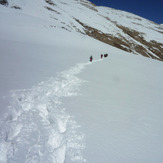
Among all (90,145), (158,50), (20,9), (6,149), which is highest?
(20,9)

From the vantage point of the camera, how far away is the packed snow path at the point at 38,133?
2.31 metres

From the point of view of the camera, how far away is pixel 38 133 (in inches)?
109

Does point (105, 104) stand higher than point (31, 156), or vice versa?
point (105, 104)

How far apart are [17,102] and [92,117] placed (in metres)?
2.25

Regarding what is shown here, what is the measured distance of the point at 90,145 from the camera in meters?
2.56

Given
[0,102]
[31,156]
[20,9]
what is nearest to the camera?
[31,156]

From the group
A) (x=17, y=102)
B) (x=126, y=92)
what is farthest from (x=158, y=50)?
(x=17, y=102)

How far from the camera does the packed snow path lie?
2.31 m

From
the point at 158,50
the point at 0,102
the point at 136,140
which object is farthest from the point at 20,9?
the point at 158,50

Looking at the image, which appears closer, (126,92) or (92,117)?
(92,117)

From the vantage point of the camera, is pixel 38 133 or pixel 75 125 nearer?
pixel 38 133

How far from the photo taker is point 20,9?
39438mm

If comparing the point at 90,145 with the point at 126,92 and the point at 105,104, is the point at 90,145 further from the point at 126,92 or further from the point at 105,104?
the point at 126,92

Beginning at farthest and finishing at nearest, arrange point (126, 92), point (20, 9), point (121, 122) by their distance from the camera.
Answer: point (20, 9)
point (126, 92)
point (121, 122)
